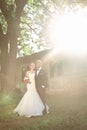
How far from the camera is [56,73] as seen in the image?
4022cm

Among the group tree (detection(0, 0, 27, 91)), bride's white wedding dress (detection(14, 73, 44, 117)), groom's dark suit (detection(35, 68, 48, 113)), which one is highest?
tree (detection(0, 0, 27, 91))

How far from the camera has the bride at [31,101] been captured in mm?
17109

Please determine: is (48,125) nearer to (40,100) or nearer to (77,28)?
(40,100)

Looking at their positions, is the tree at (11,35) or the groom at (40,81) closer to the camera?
the groom at (40,81)

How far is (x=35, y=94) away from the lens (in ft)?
57.3

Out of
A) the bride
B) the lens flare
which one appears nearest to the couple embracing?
the bride

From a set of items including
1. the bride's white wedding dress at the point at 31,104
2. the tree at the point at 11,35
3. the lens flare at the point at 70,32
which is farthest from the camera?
the lens flare at the point at 70,32

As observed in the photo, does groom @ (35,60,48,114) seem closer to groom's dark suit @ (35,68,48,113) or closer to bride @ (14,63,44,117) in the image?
groom's dark suit @ (35,68,48,113)

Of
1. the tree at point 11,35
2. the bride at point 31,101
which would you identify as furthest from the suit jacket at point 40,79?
the tree at point 11,35

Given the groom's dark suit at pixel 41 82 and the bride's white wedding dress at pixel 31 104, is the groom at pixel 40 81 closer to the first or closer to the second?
the groom's dark suit at pixel 41 82

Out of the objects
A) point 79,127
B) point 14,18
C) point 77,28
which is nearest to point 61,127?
point 79,127

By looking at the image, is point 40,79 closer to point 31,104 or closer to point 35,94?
point 35,94

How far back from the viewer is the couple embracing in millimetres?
17016

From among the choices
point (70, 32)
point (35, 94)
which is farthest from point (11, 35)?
point (70, 32)
